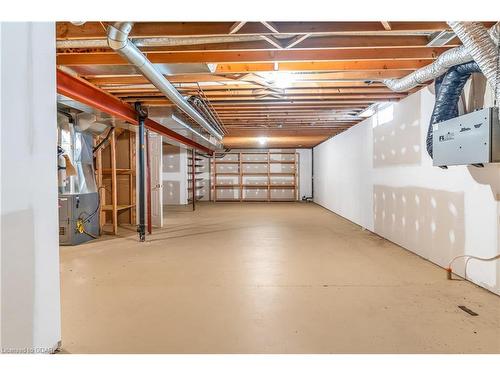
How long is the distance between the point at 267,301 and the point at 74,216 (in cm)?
312

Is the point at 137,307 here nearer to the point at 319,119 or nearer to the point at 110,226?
the point at 110,226

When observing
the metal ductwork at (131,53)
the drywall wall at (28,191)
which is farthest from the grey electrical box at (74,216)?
the drywall wall at (28,191)

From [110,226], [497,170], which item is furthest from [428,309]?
[110,226]

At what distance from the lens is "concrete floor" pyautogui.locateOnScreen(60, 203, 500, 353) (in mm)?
1759

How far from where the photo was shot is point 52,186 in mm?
1645

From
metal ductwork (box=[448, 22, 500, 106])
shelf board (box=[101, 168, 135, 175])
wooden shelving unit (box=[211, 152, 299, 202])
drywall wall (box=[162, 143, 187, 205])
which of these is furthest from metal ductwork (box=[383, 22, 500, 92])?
wooden shelving unit (box=[211, 152, 299, 202])

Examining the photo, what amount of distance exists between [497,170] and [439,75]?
902 mm

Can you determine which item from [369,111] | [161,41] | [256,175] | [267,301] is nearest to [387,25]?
[161,41]

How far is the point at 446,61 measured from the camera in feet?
8.20

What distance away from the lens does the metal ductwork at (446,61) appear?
6.26ft

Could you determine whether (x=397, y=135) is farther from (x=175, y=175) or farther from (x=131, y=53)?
(x=175, y=175)

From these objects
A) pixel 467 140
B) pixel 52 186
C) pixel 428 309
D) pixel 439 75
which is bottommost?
pixel 428 309

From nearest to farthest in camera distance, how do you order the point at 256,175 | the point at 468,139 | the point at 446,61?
the point at 468,139, the point at 446,61, the point at 256,175

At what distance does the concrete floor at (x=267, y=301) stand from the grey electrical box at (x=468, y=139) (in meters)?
1.01
